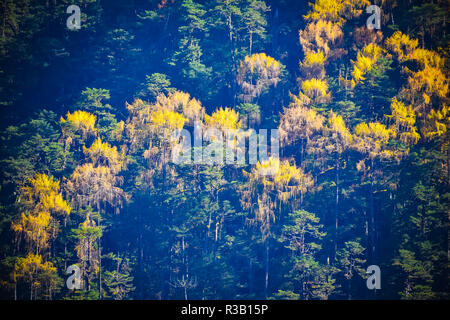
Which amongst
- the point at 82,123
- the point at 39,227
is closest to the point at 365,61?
the point at 82,123

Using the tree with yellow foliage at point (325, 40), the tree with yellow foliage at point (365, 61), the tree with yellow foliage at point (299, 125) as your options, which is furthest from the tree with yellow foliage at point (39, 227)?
the tree with yellow foliage at point (365, 61)

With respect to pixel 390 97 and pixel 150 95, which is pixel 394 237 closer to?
pixel 390 97

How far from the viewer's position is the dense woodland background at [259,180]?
2556 centimetres

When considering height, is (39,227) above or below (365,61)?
below

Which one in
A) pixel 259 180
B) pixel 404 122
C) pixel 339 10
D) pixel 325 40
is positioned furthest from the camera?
pixel 339 10

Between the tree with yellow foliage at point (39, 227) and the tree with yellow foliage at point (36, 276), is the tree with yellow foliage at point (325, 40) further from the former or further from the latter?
the tree with yellow foliage at point (36, 276)

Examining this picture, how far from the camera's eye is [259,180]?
26.9 m

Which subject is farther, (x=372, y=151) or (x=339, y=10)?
(x=339, y=10)

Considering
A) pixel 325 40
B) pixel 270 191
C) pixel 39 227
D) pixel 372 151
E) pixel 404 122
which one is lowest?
pixel 39 227

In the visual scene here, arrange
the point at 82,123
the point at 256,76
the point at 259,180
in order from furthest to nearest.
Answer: the point at 256,76 → the point at 82,123 → the point at 259,180

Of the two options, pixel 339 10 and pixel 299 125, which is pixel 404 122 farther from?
pixel 339 10

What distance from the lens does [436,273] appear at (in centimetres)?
2439
